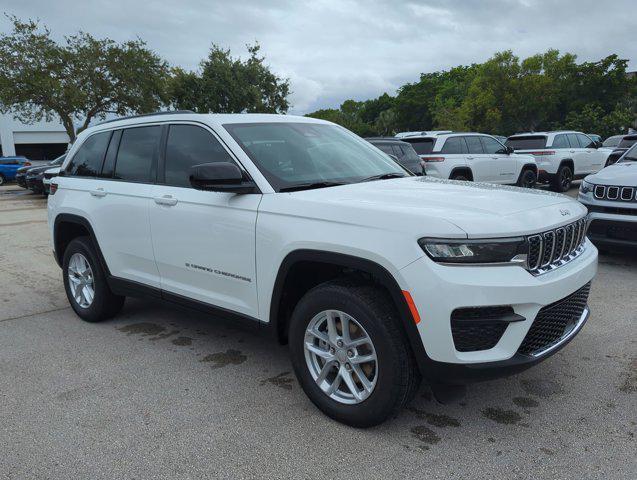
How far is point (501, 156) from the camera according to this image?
42.7 feet

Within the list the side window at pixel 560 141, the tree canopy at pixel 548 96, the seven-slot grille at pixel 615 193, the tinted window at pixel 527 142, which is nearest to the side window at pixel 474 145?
the tinted window at pixel 527 142

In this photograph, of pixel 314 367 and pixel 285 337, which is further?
pixel 285 337

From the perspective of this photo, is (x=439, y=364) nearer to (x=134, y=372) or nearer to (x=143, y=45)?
(x=134, y=372)

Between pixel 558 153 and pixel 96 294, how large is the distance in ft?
44.2

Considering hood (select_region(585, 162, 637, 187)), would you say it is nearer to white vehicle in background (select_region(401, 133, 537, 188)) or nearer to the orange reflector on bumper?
the orange reflector on bumper

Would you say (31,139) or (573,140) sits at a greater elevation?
(31,139)

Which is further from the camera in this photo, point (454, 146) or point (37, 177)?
point (37, 177)

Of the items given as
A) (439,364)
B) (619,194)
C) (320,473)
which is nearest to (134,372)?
(320,473)

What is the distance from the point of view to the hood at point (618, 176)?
616 cm

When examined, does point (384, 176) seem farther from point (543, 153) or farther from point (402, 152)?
point (543, 153)

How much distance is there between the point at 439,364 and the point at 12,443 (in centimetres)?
237

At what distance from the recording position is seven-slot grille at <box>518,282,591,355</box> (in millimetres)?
2734

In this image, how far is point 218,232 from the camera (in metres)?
3.48

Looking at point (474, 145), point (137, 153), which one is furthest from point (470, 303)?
point (474, 145)
